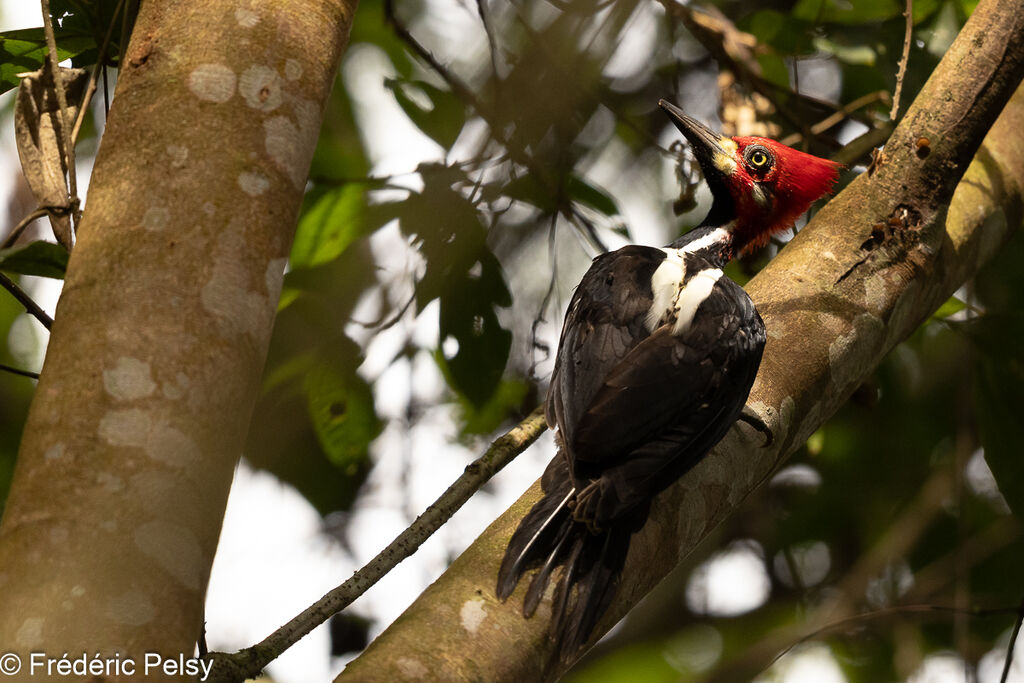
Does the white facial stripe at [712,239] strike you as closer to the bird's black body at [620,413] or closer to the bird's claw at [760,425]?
the bird's black body at [620,413]

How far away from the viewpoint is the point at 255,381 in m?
1.51

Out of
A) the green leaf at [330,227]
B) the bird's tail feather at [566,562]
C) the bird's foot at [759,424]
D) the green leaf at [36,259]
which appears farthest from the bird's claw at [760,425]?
the green leaf at [36,259]

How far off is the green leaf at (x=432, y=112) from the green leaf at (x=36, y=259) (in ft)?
4.78

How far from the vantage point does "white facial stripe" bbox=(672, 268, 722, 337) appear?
2.43m

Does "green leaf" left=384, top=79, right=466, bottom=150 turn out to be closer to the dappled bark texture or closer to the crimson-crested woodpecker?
the crimson-crested woodpecker

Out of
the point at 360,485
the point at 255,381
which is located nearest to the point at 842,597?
the point at 360,485

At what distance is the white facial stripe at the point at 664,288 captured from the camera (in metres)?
2.49

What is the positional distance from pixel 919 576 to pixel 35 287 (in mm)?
4084

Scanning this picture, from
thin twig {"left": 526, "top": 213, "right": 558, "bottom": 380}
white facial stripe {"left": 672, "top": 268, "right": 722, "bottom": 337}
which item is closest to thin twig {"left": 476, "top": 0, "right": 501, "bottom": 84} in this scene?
thin twig {"left": 526, "top": 213, "right": 558, "bottom": 380}

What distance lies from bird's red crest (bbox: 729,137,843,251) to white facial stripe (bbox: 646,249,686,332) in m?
0.90

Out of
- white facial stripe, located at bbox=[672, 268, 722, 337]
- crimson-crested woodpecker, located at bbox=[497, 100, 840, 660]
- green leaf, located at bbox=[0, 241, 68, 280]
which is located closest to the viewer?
green leaf, located at bbox=[0, 241, 68, 280]

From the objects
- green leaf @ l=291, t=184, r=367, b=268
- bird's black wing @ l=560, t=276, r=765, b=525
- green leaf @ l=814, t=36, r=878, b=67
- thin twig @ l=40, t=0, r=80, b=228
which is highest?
thin twig @ l=40, t=0, r=80, b=228

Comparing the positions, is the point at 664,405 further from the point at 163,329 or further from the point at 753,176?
the point at 753,176

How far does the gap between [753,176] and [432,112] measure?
122 cm
